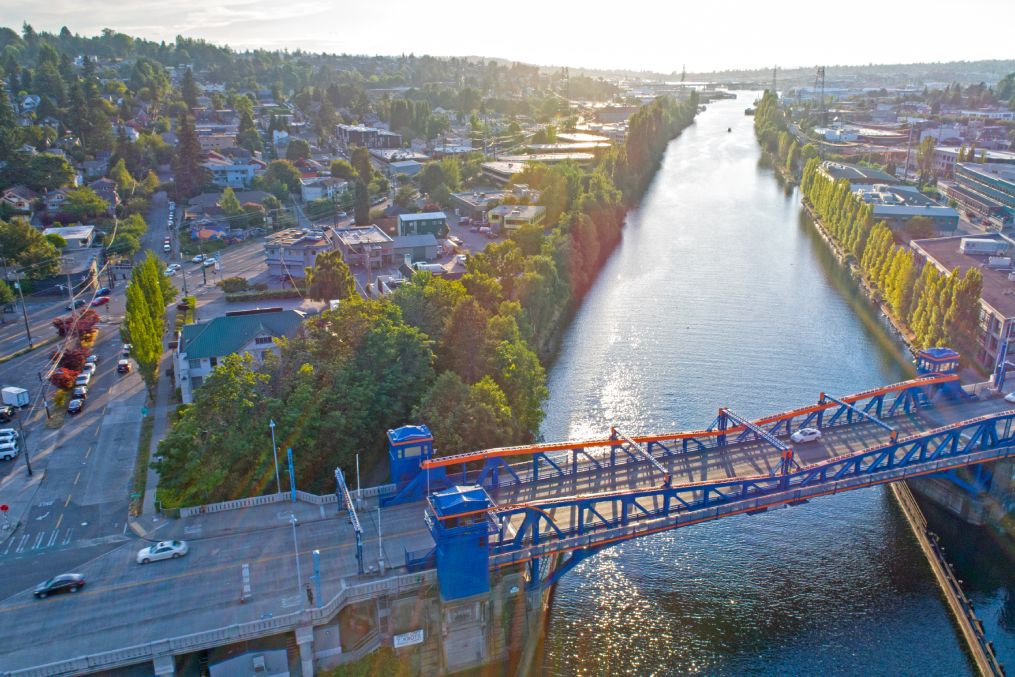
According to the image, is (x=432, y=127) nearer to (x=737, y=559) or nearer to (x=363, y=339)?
(x=363, y=339)

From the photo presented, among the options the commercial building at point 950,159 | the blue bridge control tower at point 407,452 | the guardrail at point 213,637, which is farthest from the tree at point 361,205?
the commercial building at point 950,159

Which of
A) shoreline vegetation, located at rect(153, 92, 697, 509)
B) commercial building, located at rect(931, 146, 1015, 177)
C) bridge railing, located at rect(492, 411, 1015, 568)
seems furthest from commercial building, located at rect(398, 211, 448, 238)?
commercial building, located at rect(931, 146, 1015, 177)

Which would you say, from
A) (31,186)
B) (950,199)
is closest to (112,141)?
(31,186)

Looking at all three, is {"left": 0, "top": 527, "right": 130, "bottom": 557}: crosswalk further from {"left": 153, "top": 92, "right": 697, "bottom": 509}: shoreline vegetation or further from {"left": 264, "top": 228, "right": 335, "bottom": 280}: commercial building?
{"left": 264, "top": 228, "right": 335, "bottom": 280}: commercial building

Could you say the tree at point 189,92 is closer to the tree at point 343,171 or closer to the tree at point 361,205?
the tree at point 343,171

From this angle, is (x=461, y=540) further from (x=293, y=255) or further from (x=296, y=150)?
(x=296, y=150)

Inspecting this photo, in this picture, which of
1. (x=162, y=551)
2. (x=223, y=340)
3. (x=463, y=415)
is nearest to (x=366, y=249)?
(x=223, y=340)
